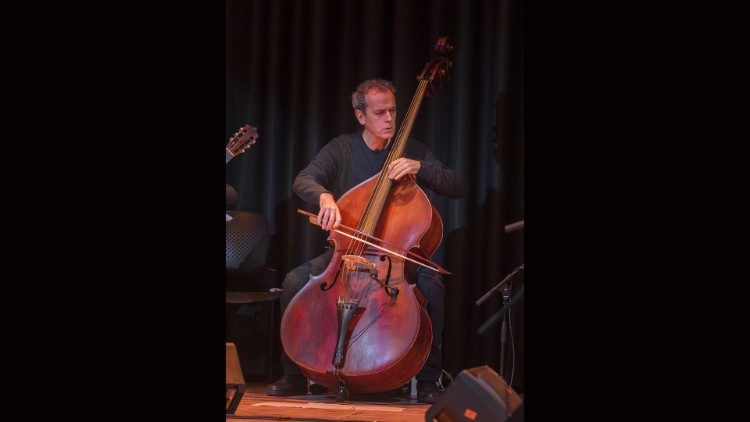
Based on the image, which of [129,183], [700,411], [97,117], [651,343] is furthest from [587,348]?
[97,117]

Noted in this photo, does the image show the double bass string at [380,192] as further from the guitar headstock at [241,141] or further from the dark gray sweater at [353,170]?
the guitar headstock at [241,141]

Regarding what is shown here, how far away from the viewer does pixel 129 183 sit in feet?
6.16

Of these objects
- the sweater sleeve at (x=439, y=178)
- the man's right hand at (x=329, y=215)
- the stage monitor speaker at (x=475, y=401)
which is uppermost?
the sweater sleeve at (x=439, y=178)

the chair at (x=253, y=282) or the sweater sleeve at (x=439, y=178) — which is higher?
the sweater sleeve at (x=439, y=178)

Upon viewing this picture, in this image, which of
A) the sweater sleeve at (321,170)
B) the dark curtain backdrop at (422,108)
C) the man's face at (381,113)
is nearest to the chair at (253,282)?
the dark curtain backdrop at (422,108)

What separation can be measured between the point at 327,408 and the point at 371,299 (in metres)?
0.46

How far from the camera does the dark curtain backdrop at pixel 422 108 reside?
3242mm

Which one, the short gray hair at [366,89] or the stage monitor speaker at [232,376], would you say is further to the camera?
the short gray hair at [366,89]

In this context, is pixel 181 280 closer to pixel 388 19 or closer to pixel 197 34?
pixel 197 34

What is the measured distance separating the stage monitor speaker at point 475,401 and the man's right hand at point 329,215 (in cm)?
102

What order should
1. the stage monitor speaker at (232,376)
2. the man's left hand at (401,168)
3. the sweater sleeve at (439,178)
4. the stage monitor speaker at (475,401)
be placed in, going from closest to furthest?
the stage monitor speaker at (475,401)
the stage monitor speaker at (232,376)
the man's left hand at (401,168)
the sweater sleeve at (439,178)

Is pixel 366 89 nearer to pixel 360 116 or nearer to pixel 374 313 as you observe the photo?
pixel 360 116

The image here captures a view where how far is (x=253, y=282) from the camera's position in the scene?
3.45m

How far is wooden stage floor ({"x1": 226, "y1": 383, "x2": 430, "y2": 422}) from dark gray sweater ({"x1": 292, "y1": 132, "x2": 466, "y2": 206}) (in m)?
0.79
